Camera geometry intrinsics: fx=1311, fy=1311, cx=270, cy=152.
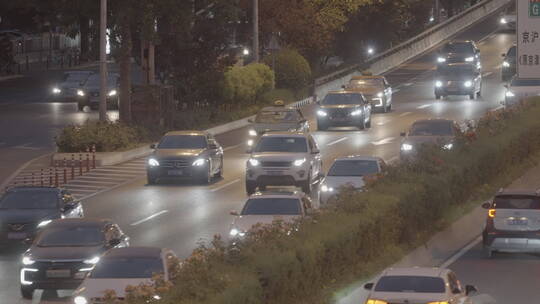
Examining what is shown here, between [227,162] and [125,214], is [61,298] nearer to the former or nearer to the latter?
[125,214]

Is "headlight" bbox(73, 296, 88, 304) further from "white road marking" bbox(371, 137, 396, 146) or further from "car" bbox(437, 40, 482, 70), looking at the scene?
"car" bbox(437, 40, 482, 70)

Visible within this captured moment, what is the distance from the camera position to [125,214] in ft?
117

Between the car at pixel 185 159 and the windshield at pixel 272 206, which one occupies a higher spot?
the car at pixel 185 159

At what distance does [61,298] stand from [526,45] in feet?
33.3

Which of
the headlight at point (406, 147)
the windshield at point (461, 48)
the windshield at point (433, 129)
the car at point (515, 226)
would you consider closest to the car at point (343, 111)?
the windshield at point (433, 129)

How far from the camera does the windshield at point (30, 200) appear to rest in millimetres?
30781

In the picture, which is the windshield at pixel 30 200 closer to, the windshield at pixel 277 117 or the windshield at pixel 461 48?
the windshield at pixel 277 117

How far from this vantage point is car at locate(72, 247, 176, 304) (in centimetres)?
2034

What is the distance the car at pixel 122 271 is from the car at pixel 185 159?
19347 mm

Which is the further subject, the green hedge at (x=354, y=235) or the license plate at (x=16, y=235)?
the license plate at (x=16, y=235)

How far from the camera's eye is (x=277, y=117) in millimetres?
51438

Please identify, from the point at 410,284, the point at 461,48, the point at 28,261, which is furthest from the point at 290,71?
the point at 410,284

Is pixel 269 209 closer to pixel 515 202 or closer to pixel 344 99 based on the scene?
pixel 515 202

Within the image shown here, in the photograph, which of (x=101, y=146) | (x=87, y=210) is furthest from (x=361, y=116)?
(x=87, y=210)
